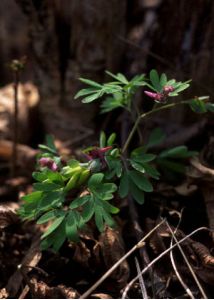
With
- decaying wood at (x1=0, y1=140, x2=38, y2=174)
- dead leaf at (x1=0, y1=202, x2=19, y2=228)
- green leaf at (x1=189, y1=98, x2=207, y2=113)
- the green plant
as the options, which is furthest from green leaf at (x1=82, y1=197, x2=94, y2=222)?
decaying wood at (x1=0, y1=140, x2=38, y2=174)

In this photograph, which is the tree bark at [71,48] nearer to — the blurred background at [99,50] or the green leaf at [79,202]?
the blurred background at [99,50]

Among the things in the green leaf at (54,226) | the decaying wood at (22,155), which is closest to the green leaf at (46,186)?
the green leaf at (54,226)

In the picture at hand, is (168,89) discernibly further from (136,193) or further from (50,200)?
(50,200)

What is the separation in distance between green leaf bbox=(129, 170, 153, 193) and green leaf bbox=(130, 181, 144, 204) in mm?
25

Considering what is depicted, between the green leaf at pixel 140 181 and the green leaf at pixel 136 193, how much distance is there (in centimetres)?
3

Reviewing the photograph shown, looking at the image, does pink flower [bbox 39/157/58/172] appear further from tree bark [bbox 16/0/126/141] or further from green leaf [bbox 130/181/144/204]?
tree bark [bbox 16/0/126/141]

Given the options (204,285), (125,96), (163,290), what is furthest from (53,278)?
(125,96)

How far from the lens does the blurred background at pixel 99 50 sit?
2279 mm

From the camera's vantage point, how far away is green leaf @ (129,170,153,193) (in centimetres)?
155

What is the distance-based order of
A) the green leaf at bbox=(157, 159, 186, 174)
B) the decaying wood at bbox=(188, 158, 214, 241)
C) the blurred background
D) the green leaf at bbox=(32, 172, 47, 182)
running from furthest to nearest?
the blurred background < the green leaf at bbox=(157, 159, 186, 174) < the decaying wood at bbox=(188, 158, 214, 241) < the green leaf at bbox=(32, 172, 47, 182)

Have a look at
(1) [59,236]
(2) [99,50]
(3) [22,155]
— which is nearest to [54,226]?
(1) [59,236]

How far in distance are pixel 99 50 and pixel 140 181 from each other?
1.11 meters

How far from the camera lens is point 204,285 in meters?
→ 1.53

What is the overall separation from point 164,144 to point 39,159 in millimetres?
789
